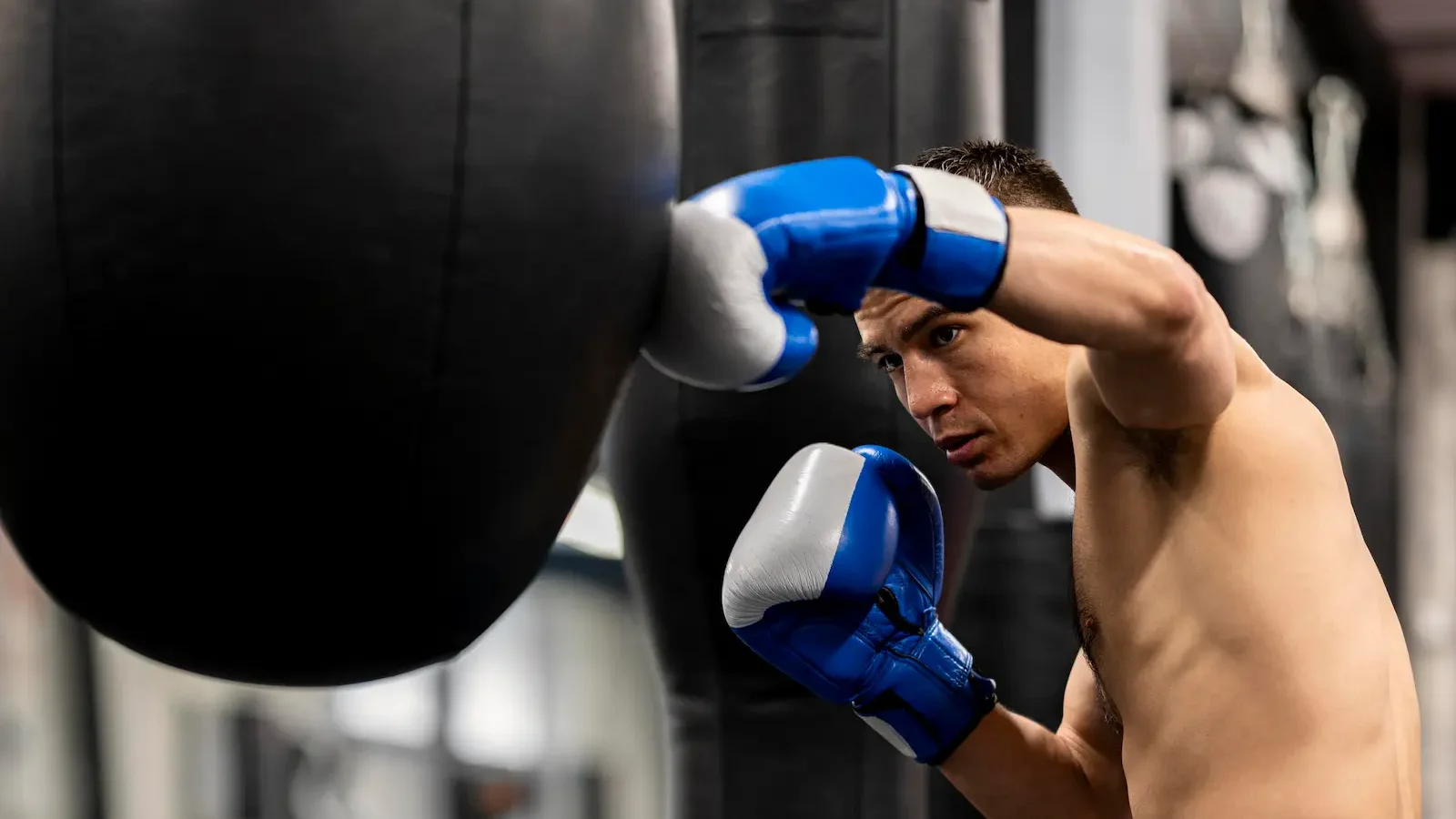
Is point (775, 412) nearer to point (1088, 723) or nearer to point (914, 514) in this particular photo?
point (914, 514)

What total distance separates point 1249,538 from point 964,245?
324mm

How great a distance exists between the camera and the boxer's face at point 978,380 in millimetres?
1159

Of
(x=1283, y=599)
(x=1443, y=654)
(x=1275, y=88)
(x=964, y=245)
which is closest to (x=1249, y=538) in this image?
(x=1283, y=599)

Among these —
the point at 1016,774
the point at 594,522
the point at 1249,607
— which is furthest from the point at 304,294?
the point at 594,522

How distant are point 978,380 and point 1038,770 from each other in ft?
1.52

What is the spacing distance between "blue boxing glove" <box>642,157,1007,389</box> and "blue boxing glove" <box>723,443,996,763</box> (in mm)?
321

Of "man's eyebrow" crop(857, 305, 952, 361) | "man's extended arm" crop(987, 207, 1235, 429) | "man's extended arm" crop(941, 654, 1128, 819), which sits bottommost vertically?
"man's extended arm" crop(941, 654, 1128, 819)

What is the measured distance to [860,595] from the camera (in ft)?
4.10

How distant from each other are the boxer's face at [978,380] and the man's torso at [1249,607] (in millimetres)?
74

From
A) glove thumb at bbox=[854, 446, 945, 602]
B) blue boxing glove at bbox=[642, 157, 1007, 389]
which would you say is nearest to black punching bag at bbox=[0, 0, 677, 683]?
blue boxing glove at bbox=[642, 157, 1007, 389]

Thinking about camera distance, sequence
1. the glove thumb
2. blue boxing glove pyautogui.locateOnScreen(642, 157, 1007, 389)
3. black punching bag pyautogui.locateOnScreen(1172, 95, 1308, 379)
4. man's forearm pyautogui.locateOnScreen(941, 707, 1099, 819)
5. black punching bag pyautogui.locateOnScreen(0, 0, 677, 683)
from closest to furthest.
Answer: black punching bag pyautogui.locateOnScreen(0, 0, 677, 683)
blue boxing glove pyautogui.locateOnScreen(642, 157, 1007, 389)
the glove thumb
man's forearm pyautogui.locateOnScreen(941, 707, 1099, 819)
black punching bag pyautogui.locateOnScreen(1172, 95, 1308, 379)

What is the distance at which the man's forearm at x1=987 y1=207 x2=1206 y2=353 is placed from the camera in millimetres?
909

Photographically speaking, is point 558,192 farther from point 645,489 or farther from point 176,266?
point 645,489

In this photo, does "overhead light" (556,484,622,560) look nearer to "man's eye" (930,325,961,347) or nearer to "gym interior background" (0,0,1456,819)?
"gym interior background" (0,0,1456,819)
